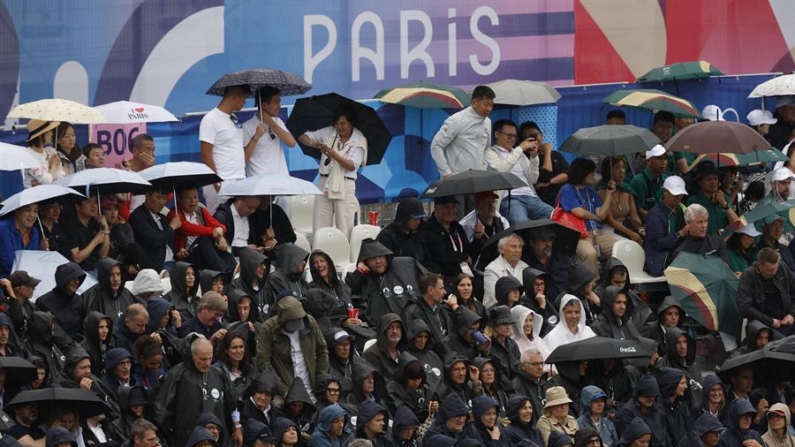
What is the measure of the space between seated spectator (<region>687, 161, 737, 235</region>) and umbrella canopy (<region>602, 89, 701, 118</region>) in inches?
43.8

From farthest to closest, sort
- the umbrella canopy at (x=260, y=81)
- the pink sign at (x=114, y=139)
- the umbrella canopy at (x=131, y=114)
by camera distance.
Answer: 1. the pink sign at (x=114, y=139)
2. the umbrella canopy at (x=131, y=114)
3. the umbrella canopy at (x=260, y=81)

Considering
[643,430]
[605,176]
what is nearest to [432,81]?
[605,176]

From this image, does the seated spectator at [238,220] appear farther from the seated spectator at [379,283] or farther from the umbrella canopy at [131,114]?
the umbrella canopy at [131,114]

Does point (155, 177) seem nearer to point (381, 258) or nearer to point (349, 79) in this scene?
point (381, 258)

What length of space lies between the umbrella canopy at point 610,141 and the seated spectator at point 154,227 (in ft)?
14.9

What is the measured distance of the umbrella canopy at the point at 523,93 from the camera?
24109 mm

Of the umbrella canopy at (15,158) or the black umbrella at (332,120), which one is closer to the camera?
the umbrella canopy at (15,158)

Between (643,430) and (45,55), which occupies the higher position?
(45,55)

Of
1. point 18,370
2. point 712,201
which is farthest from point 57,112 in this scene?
point 712,201

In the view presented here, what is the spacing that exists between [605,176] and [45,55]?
7.00 m

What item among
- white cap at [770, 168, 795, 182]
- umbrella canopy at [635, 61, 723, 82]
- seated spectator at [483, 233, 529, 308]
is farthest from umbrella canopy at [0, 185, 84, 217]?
umbrella canopy at [635, 61, 723, 82]

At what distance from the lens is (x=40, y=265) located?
786 inches

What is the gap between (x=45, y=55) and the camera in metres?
26.1

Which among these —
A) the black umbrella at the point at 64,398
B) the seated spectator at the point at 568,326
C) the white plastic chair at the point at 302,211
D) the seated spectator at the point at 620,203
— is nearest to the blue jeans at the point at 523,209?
the seated spectator at the point at 620,203
